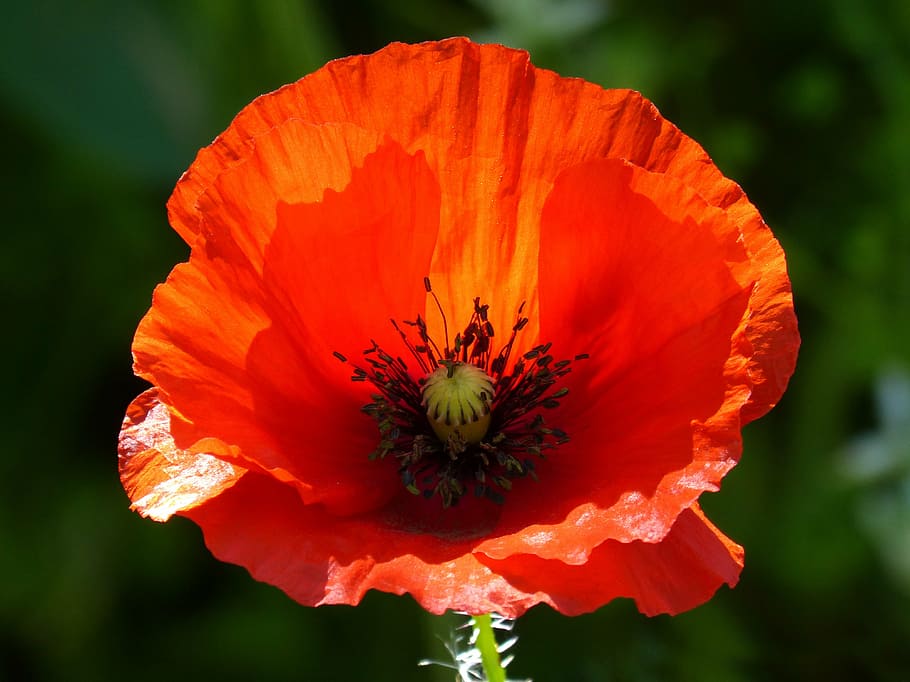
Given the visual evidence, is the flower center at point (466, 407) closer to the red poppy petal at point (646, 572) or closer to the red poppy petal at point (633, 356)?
the red poppy petal at point (633, 356)

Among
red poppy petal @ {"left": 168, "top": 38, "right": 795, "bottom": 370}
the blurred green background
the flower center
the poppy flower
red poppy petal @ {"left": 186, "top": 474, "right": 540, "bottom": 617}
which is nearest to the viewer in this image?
red poppy petal @ {"left": 186, "top": 474, "right": 540, "bottom": 617}

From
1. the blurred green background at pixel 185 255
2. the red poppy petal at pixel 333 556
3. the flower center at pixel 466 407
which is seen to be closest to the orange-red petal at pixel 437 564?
the red poppy petal at pixel 333 556

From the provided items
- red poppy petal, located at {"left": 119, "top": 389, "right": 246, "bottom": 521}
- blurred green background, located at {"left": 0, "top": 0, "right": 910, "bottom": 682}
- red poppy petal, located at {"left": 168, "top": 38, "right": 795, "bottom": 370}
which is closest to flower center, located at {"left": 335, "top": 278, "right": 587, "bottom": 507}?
red poppy petal, located at {"left": 168, "top": 38, "right": 795, "bottom": 370}

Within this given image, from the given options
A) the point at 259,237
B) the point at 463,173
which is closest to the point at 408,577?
the point at 259,237

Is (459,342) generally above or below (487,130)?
below

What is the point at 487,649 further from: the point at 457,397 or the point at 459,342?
the point at 459,342

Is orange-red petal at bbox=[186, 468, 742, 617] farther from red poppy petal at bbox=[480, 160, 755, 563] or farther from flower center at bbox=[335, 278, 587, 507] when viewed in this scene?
flower center at bbox=[335, 278, 587, 507]

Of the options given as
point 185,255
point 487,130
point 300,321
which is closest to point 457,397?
point 300,321
